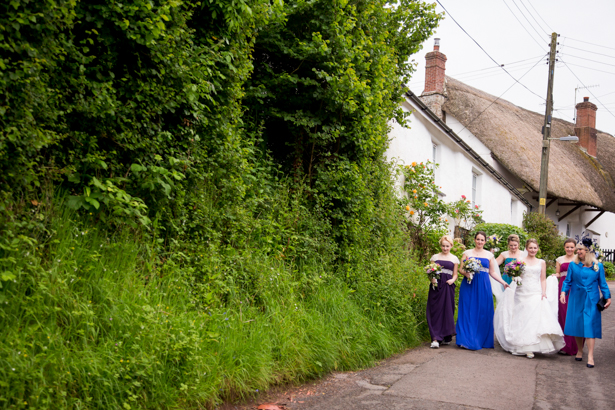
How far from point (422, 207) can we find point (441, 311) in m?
5.01

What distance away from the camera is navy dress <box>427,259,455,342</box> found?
8.34m

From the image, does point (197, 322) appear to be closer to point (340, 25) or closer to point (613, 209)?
point (340, 25)

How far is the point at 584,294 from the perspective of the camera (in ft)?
25.7

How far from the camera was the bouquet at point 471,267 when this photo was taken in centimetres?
871

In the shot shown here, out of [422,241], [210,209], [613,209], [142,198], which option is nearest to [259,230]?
[210,209]

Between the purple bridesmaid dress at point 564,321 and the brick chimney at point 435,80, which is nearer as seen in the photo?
the purple bridesmaid dress at point 564,321

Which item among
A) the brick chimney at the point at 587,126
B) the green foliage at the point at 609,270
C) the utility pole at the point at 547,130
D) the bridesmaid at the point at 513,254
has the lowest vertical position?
the green foliage at the point at 609,270

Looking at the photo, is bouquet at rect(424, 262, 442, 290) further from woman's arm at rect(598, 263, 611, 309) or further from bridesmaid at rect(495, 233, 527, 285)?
woman's arm at rect(598, 263, 611, 309)

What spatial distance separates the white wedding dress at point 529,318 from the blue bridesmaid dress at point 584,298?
0.97ft

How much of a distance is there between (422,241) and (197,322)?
9047mm

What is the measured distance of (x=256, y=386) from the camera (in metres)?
4.80

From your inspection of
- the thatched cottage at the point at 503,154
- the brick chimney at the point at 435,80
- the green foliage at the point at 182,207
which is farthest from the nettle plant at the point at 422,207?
the brick chimney at the point at 435,80

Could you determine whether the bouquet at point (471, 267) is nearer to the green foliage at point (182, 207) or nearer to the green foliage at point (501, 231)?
the green foliage at point (182, 207)

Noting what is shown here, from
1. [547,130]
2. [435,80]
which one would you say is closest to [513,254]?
[547,130]
